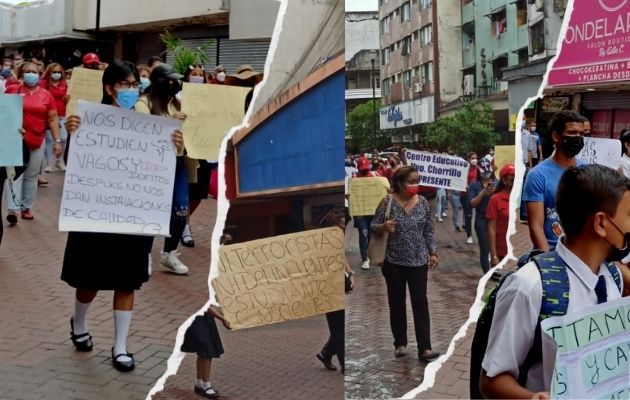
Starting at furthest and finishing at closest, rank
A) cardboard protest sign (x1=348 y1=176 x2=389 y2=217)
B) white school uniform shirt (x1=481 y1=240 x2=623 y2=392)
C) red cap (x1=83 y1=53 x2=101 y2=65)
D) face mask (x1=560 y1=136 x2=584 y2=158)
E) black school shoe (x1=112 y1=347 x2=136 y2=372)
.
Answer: black school shoe (x1=112 y1=347 x2=136 y2=372) < red cap (x1=83 y1=53 x2=101 y2=65) < face mask (x1=560 y1=136 x2=584 y2=158) < cardboard protest sign (x1=348 y1=176 x2=389 y2=217) < white school uniform shirt (x1=481 y1=240 x2=623 y2=392)

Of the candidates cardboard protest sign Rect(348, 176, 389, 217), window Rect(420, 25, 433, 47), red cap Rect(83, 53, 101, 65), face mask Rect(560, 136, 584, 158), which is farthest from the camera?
red cap Rect(83, 53, 101, 65)

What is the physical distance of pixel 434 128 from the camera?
2.63 meters

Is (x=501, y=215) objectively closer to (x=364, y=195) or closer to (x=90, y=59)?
(x=364, y=195)

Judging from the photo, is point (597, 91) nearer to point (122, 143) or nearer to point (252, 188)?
point (252, 188)

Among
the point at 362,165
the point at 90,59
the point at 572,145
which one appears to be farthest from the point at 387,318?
the point at 90,59

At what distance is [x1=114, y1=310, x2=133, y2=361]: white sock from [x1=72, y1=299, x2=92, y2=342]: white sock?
0.12 m

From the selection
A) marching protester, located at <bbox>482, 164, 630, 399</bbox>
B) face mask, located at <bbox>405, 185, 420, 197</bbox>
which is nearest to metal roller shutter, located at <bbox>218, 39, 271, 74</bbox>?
face mask, located at <bbox>405, 185, 420, 197</bbox>

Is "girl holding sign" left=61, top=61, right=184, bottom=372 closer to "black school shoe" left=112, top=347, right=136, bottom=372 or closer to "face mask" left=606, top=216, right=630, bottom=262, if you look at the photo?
"black school shoe" left=112, top=347, right=136, bottom=372

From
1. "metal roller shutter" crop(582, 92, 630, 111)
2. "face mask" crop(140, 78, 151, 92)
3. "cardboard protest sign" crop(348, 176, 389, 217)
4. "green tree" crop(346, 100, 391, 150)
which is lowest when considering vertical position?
"cardboard protest sign" crop(348, 176, 389, 217)

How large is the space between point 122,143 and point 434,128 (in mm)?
1116

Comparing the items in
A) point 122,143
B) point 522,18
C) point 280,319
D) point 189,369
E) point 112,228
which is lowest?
point 189,369

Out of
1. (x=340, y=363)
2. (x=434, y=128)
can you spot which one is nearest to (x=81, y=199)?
(x=340, y=363)

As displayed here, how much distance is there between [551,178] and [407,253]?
63 centimetres

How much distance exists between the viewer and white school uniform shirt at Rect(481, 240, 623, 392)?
6.07 feet
